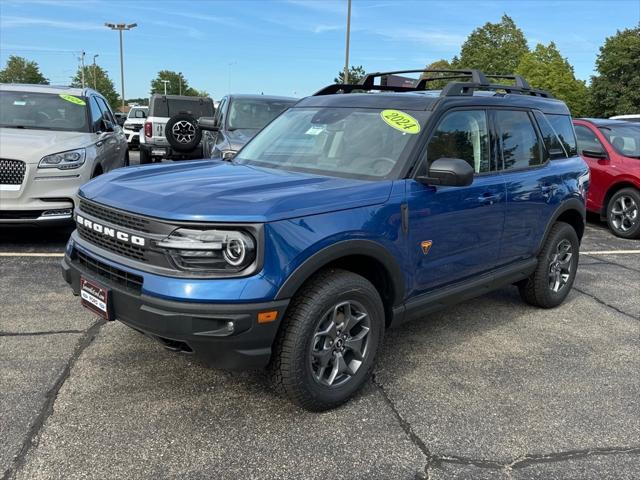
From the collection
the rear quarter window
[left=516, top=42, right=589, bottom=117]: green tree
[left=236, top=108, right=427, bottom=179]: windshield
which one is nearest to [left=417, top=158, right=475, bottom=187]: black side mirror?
[left=236, top=108, right=427, bottom=179]: windshield

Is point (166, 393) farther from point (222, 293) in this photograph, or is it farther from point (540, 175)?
point (540, 175)

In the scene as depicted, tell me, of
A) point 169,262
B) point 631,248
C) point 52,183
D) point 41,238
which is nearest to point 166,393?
point 169,262

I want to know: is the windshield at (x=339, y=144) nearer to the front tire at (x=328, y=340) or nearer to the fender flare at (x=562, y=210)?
the front tire at (x=328, y=340)

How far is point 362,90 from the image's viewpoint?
5.10 meters

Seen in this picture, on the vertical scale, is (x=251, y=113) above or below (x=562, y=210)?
above

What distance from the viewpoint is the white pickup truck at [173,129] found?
395 inches

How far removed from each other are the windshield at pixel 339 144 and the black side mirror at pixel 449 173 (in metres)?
0.21

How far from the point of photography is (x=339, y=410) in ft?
10.7

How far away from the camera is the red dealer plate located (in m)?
3.00

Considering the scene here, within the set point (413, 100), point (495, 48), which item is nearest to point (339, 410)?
point (413, 100)

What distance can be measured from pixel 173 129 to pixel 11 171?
4.53m

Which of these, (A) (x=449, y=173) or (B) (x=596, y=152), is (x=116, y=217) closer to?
(A) (x=449, y=173)

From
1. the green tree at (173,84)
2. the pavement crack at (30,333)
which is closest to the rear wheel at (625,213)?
the pavement crack at (30,333)

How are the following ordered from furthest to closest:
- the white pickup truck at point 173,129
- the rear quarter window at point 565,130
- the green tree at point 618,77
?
the green tree at point 618,77 → the white pickup truck at point 173,129 → the rear quarter window at point 565,130
